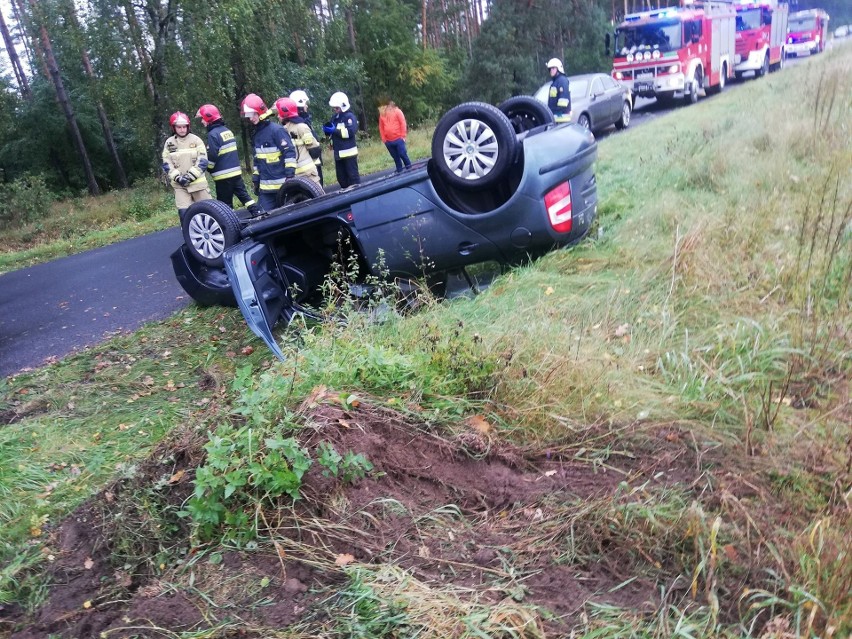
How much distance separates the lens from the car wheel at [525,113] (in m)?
6.23

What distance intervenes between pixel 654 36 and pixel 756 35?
795 centimetres

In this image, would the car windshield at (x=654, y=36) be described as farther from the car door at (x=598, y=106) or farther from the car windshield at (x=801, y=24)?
the car windshield at (x=801, y=24)

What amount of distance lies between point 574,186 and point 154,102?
1498cm

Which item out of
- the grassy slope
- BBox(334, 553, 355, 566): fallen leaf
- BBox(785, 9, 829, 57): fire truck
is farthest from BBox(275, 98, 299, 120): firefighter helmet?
BBox(785, 9, 829, 57): fire truck

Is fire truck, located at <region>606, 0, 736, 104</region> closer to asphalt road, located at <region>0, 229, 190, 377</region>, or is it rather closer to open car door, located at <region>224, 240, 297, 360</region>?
asphalt road, located at <region>0, 229, 190, 377</region>

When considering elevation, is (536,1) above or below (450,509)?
above

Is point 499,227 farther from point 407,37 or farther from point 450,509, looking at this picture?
point 407,37

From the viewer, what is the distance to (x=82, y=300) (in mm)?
7324

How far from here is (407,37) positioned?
25328 mm

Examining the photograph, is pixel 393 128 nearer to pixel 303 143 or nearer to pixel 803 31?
pixel 303 143

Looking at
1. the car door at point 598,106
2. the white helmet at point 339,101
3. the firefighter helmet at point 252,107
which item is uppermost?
the firefighter helmet at point 252,107

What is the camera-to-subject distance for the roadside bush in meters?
15.9

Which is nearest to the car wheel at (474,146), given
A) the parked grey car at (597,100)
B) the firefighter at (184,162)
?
the firefighter at (184,162)

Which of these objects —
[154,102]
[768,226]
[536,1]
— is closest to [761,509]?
[768,226]
